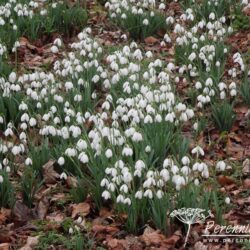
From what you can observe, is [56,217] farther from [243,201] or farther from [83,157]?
[243,201]

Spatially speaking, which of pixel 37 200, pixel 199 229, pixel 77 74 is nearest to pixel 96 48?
pixel 77 74

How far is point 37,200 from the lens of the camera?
3777 millimetres

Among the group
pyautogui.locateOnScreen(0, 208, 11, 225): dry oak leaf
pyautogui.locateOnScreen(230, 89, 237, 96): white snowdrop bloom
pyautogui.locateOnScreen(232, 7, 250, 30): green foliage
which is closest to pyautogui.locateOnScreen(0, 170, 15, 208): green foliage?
pyautogui.locateOnScreen(0, 208, 11, 225): dry oak leaf

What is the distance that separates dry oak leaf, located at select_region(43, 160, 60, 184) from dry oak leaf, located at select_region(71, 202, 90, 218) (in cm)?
38

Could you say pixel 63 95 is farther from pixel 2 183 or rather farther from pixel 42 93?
pixel 2 183

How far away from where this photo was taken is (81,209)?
3.57 metres

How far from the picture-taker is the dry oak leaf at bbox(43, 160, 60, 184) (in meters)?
3.88

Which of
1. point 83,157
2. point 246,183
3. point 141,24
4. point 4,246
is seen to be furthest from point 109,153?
point 141,24

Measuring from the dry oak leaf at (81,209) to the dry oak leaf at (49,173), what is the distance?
38 centimetres

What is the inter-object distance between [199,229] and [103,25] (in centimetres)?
389

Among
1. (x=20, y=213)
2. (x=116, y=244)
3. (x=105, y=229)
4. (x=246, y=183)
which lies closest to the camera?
(x=116, y=244)

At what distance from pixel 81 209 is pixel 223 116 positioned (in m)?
1.41

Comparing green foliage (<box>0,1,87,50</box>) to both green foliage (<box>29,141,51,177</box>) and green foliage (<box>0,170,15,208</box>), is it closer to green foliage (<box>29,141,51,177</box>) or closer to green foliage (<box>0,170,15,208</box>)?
green foliage (<box>29,141,51,177</box>)

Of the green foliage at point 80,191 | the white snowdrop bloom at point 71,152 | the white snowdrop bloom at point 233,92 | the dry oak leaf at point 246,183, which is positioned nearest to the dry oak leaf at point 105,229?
the green foliage at point 80,191
